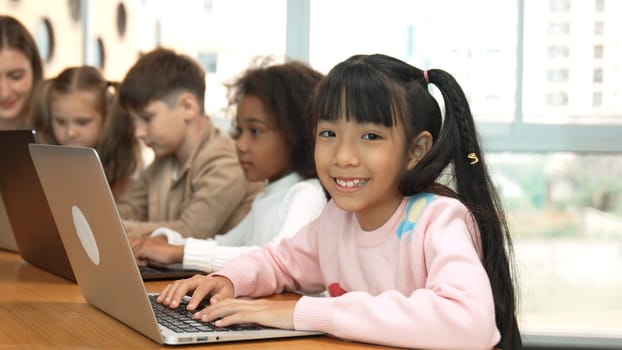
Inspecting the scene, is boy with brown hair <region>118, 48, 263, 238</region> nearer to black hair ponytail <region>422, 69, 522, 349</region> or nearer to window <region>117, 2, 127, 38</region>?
black hair ponytail <region>422, 69, 522, 349</region>

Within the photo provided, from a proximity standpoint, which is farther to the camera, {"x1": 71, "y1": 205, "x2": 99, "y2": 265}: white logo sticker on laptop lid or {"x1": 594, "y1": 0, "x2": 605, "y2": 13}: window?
{"x1": 594, "y1": 0, "x2": 605, "y2": 13}: window

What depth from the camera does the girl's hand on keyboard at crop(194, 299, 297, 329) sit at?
116 centimetres

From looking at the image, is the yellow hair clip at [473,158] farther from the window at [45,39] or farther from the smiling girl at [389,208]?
the window at [45,39]

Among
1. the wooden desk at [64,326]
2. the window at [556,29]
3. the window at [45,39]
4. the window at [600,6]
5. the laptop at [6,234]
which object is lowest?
the laptop at [6,234]

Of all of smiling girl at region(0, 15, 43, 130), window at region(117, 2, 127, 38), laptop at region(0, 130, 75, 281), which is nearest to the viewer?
laptop at region(0, 130, 75, 281)

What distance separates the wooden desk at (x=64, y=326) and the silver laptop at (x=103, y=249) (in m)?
0.01

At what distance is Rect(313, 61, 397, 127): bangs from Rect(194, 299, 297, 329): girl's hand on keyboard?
0.32 meters

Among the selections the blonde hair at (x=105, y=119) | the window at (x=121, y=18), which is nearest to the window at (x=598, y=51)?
the blonde hair at (x=105, y=119)

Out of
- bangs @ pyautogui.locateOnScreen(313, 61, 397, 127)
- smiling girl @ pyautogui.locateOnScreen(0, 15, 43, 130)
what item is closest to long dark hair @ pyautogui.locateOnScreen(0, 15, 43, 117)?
smiling girl @ pyautogui.locateOnScreen(0, 15, 43, 130)

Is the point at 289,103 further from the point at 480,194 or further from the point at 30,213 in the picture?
the point at 480,194

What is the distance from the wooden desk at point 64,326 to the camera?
1118 millimetres

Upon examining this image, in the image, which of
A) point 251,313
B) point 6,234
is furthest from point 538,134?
point 251,313

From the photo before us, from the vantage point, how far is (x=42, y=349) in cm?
111

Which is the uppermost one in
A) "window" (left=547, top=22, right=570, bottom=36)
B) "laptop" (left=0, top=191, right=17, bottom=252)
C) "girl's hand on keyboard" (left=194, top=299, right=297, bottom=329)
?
"window" (left=547, top=22, right=570, bottom=36)
